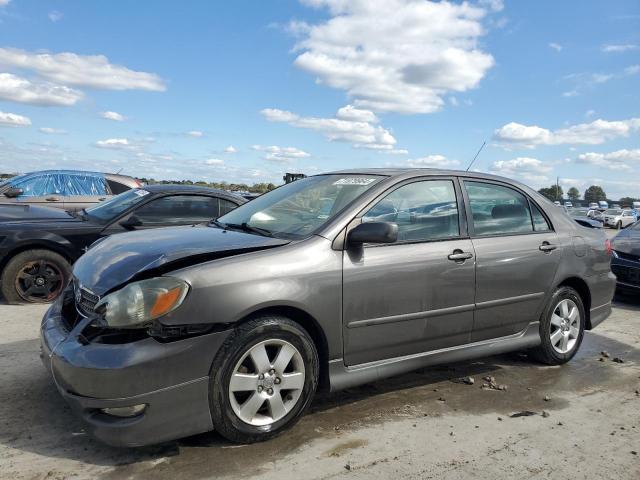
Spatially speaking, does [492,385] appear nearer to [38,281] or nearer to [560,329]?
[560,329]

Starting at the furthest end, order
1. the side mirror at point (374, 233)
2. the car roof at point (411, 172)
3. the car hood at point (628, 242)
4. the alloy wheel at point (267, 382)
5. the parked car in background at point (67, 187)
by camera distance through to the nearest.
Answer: the parked car in background at point (67, 187) → the car hood at point (628, 242) → the car roof at point (411, 172) → the side mirror at point (374, 233) → the alloy wheel at point (267, 382)

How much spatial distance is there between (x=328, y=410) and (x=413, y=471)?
0.87 meters

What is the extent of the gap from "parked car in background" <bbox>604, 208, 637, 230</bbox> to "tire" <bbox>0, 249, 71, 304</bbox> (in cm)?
3846

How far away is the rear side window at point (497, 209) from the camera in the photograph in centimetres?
422

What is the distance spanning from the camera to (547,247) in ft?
14.8

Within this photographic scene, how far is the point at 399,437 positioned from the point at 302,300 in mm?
1044

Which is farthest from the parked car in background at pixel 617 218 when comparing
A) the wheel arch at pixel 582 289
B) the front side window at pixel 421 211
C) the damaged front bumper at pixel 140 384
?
the damaged front bumper at pixel 140 384

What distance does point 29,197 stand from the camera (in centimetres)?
1022

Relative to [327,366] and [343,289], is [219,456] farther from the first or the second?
[343,289]

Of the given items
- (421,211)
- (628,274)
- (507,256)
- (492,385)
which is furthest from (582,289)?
(628,274)

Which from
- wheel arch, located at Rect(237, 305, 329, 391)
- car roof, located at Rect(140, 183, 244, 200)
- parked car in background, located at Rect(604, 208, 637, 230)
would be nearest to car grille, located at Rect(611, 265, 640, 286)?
car roof, located at Rect(140, 183, 244, 200)

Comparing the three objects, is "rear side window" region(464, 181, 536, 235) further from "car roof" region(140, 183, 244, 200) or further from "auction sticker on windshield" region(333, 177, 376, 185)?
"car roof" region(140, 183, 244, 200)

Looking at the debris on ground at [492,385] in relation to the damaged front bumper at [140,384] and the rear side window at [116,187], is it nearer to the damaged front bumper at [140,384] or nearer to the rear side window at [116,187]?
the damaged front bumper at [140,384]

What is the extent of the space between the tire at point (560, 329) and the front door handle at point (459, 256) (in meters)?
1.14
